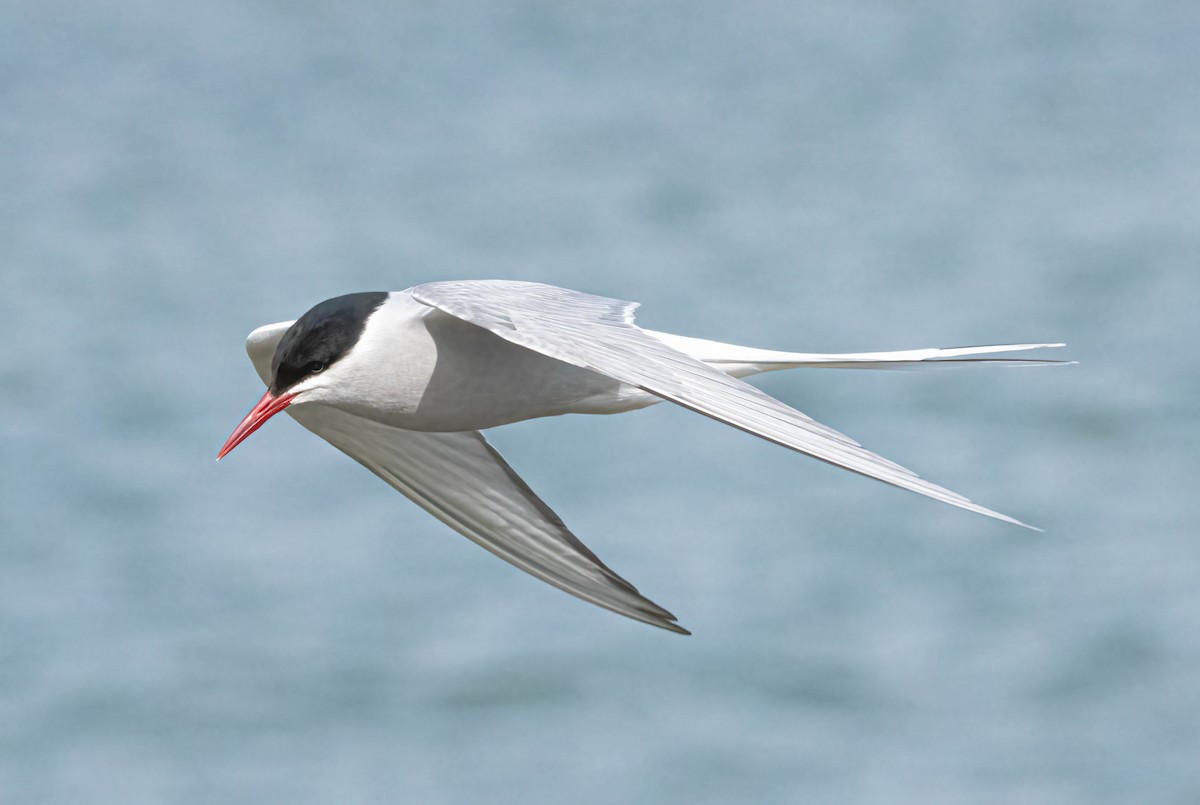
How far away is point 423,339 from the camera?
371 centimetres

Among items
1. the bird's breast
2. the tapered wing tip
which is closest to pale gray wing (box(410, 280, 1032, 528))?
the bird's breast

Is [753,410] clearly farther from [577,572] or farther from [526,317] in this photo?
[577,572]

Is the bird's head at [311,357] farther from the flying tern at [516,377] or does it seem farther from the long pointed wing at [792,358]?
the long pointed wing at [792,358]

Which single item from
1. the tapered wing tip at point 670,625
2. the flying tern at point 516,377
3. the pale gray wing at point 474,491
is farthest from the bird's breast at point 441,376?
the pale gray wing at point 474,491

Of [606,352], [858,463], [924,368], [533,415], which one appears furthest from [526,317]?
[924,368]

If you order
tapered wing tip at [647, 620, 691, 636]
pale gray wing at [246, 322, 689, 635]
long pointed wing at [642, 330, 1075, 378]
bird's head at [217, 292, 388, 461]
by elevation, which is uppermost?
long pointed wing at [642, 330, 1075, 378]

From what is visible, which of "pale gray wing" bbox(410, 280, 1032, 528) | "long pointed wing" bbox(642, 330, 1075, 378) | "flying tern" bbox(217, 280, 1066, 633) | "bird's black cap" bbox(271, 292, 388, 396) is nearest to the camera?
"pale gray wing" bbox(410, 280, 1032, 528)

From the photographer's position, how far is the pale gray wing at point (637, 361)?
9.09 feet

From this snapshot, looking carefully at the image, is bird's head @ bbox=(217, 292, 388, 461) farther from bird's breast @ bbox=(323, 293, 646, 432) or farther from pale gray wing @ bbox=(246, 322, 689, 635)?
pale gray wing @ bbox=(246, 322, 689, 635)

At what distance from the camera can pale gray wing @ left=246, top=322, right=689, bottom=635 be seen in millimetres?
4562

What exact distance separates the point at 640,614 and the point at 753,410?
1514 millimetres

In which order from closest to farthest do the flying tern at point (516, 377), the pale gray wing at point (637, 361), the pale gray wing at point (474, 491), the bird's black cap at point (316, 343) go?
the pale gray wing at point (637, 361) < the flying tern at point (516, 377) < the bird's black cap at point (316, 343) < the pale gray wing at point (474, 491)

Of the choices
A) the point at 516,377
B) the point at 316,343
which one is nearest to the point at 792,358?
the point at 516,377

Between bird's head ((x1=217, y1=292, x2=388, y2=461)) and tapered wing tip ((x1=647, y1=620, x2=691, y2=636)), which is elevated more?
bird's head ((x1=217, y1=292, x2=388, y2=461))
